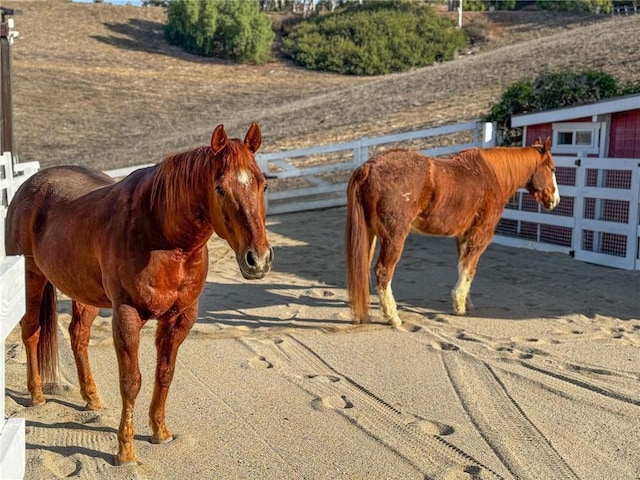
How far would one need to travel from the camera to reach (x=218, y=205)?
3.17m

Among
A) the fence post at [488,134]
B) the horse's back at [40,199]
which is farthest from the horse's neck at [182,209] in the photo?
the fence post at [488,134]

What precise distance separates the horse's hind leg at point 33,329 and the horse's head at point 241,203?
5.96 feet

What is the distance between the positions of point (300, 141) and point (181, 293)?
51.0 ft

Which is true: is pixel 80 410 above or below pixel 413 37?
below

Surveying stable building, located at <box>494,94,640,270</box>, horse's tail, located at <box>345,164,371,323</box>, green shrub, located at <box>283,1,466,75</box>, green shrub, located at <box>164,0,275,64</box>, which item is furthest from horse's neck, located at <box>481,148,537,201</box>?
green shrub, located at <box>164,0,275,64</box>

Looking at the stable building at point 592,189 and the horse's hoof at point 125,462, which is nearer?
the horse's hoof at point 125,462

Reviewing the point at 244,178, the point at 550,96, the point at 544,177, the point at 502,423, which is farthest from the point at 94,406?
the point at 550,96

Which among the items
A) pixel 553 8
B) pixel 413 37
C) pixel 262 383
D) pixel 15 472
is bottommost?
pixel 262 383

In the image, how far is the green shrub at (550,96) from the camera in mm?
12164

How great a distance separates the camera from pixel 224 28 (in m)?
37.6

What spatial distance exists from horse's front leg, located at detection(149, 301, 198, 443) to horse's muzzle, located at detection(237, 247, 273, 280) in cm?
80

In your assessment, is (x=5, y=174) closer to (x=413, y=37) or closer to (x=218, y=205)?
(x=218, y=205)

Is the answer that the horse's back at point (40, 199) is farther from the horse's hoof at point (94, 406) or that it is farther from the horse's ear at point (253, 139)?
the horse's ear at point (253, 139)

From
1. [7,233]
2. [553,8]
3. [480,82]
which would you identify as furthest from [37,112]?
[553,8]
